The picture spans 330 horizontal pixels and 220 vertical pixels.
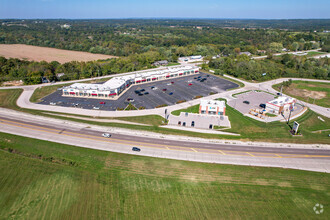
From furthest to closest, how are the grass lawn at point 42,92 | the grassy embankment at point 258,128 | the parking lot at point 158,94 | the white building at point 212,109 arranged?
the grass lawn at point 42,92 < the parking lot at point 158,94 < the white building at point 212,109 < the grassy embankment at point 258,128

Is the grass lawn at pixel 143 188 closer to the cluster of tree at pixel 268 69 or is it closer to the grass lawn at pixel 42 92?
the grass lawn at pixel 42 92

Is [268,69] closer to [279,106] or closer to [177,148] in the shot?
[279,106]

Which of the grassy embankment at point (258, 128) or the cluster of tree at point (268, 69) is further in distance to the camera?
the cluster of tree at point (268, 69)

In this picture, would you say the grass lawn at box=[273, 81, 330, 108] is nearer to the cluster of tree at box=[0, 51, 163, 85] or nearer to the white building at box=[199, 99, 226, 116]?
the white building at box=[199, 99, 226, 116]

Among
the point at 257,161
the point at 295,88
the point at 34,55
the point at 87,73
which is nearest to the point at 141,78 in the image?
the point at 87,73

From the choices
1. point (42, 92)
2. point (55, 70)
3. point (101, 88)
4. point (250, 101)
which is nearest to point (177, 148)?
point (250, 101)

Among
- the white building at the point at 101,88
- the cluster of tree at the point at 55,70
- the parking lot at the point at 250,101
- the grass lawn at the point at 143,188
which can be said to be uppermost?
the cluster of tree at the point at 55,70

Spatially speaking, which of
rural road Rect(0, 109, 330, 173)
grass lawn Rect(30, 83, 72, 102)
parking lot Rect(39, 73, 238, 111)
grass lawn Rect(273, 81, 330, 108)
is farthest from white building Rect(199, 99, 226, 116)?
grass lawn Rect(30, 83, 72, 102)

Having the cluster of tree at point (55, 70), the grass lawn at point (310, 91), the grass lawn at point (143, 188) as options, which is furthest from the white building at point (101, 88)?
the grass lawn at point (310, 91)
